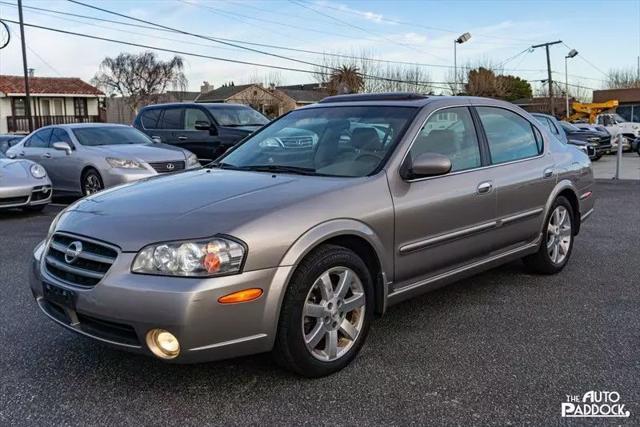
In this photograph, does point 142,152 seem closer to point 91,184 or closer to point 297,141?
point 91,184

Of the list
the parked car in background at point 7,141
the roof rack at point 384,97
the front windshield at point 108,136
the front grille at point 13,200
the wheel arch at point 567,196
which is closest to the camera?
the roof rack at point 384,97

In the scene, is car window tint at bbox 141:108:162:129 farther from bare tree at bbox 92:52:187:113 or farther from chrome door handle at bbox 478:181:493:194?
bare tree at bbox 92:52:187:113

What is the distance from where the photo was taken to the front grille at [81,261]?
9.55 feet

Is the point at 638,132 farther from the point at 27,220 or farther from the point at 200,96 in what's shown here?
the point at 200,96

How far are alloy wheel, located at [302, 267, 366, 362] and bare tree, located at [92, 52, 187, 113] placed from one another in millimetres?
56019

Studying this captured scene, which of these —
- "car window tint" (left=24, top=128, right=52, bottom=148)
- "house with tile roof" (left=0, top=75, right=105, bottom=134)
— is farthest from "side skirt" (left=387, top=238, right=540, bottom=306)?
Answer: "house with tile roof" (left=0, top=75, right=105, bottom=134)

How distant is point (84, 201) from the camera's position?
11.7 feet

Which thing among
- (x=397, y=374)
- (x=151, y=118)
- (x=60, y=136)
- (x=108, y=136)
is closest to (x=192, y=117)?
(x=151, y=118)

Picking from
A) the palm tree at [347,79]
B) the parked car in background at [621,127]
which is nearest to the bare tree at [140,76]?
the palm tree at [347,79]

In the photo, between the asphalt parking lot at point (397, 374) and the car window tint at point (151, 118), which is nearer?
the asphalt parking lot at point (397, 374)

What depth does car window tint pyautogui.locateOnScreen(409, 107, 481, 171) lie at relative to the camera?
3943 mm

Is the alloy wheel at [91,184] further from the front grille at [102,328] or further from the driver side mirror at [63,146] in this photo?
the front grille at [102,328]

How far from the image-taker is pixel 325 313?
315 centimetres

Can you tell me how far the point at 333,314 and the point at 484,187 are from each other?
1622 mm
